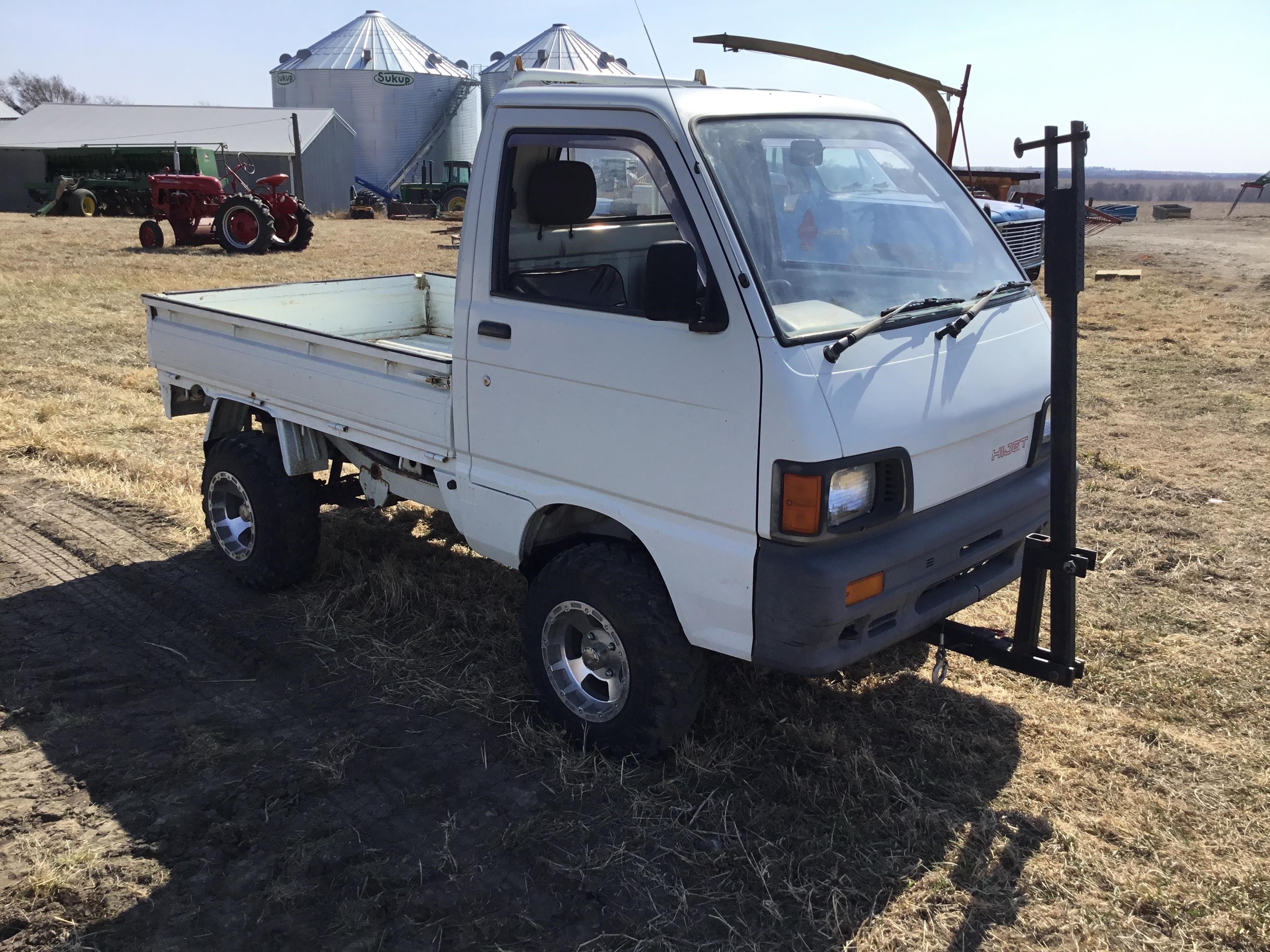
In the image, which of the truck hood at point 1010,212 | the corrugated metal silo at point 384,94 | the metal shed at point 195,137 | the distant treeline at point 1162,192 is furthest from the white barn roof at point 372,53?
the distant treeline at point 1162,192

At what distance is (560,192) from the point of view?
3893 millimetres

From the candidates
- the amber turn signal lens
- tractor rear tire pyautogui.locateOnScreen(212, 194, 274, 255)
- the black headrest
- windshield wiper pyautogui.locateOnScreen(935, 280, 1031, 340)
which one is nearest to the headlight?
the amber turn signal lens

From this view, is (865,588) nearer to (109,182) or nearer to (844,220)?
(844,220)

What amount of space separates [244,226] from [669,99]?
2032 cm

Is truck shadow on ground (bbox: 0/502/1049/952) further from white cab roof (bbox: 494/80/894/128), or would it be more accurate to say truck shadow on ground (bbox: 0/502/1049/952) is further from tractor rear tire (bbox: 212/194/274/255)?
tractor rear tire (bbox: 212/194/274/255)

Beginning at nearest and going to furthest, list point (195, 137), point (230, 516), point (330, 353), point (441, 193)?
point (330, 353) → point (230, 516) → point (195, 137) → point (441, 193)

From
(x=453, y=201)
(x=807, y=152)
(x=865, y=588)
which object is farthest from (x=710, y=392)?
(x=453, y=201)

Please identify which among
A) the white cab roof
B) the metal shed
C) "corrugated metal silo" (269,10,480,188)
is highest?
"corrugated metal silo" (269,10,480,188)

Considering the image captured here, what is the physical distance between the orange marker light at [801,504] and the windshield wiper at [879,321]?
1.23ft

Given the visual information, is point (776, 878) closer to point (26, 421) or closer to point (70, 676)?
point (70, 676)

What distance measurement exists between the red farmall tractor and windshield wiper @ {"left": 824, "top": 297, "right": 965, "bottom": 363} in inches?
791

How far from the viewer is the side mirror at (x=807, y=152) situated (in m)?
3.69

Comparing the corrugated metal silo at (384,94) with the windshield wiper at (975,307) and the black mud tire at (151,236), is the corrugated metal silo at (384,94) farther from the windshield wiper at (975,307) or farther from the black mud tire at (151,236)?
the windshield wiper at (975,307)

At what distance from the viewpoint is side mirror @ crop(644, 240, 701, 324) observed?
311cm
